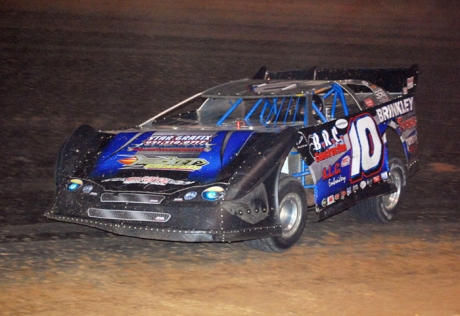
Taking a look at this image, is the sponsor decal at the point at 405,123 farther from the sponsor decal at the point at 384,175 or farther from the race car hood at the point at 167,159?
the race car hood at the point at 167,159

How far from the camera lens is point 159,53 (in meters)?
16.6

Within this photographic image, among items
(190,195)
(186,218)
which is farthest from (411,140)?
(186,218)

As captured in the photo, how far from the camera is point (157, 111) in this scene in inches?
482

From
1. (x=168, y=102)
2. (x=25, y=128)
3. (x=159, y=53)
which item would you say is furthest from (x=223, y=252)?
(x=159, y=53)

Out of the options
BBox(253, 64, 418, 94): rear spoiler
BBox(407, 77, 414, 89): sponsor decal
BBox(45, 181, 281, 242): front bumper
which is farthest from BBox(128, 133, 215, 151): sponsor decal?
BBox(407, 77, 414, 89): sponsor decal

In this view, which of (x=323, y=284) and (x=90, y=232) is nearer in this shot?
(x=323, y=284)

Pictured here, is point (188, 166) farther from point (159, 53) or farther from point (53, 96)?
point (159, 53)

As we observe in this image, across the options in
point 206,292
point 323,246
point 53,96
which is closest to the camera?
point 206,292

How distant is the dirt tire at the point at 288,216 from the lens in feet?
20.3

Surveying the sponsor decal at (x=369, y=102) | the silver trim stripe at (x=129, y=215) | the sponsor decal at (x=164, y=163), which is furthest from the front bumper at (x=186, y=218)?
the sponsor decal at (x=369, y=102)

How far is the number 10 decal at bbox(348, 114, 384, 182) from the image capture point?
700cm

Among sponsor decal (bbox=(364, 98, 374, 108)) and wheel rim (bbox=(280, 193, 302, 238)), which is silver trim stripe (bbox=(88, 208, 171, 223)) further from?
sponsor decal (bbox=(364, 98, 374, 108))

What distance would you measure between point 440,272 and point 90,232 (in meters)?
3.05

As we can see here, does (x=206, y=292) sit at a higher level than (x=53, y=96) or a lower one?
lower
